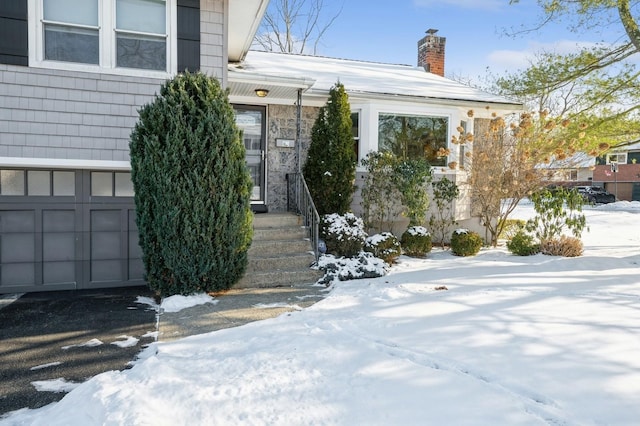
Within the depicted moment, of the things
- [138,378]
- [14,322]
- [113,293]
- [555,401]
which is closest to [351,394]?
[555,401]

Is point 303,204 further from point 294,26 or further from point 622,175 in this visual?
point 622,175

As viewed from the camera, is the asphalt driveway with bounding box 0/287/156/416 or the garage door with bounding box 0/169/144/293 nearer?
the asphalt driveway with bounding box 0/287/156/416

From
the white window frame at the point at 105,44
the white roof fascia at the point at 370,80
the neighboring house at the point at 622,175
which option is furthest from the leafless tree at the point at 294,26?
the neighboring house at the point at 622,175

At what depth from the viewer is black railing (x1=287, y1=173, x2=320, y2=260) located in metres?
6.83

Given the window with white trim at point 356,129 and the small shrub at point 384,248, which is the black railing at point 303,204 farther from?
the window with white trim at point 356,129

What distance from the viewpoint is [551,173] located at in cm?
898

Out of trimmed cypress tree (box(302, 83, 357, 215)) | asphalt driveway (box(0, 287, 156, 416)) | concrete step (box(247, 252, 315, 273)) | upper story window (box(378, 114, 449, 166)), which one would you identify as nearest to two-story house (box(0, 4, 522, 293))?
asphalt driveway (box(0, 287, 156, 416))

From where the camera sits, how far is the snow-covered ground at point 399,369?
260cm

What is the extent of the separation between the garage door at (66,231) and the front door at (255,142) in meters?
2.59

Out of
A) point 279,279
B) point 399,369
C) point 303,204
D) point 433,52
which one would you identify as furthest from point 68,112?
point 433,52

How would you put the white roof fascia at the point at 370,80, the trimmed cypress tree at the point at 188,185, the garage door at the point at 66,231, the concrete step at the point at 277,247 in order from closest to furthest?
the trimmed cypress tree at the point at 188,185 < the garage door at the point at 66,231 < the concrete step at the point at 277,247 < the white roof fascia at the point at 370,80

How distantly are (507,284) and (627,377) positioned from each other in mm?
2817

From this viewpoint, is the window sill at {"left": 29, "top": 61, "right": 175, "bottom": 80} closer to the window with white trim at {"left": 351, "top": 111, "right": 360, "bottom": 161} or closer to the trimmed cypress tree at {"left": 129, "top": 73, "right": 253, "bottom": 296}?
the trimmed cypress tree at {"left": 129, "top": 73, "right": 253, "bottom": 296}

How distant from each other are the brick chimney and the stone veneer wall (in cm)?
642
